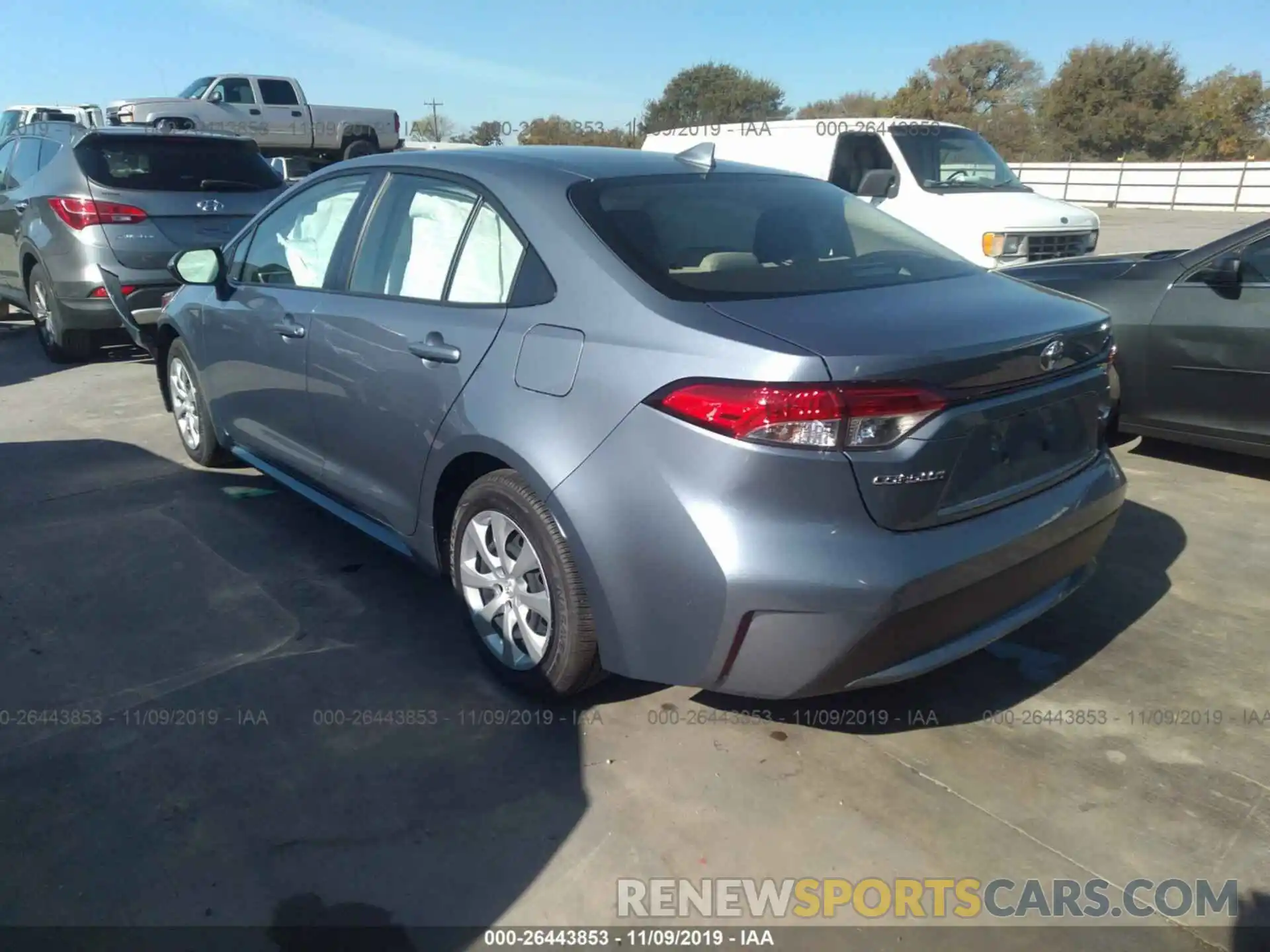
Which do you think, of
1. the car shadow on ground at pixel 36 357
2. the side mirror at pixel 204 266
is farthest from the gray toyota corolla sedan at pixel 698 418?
the car shadow on ground at pixel 36 357

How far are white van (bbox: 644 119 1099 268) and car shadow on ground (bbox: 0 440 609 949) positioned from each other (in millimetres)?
6163

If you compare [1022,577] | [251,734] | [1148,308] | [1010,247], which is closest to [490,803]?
[251,734]

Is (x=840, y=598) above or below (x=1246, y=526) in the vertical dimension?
above

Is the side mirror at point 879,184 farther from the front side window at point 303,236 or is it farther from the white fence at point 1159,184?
the white fence at point 1159,184

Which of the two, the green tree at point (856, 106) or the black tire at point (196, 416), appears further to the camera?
the green tree at point (856, 106)

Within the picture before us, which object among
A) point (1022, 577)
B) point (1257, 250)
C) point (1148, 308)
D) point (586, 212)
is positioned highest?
point (586, 212)

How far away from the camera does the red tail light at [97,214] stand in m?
7.04

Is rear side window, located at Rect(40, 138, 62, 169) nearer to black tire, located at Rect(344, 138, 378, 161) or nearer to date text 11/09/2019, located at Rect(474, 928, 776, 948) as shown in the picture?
date text 11/09/2019, located at Rect(474, 928, 776, 948)

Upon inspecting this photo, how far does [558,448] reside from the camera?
268 centimetres

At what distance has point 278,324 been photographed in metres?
4.00

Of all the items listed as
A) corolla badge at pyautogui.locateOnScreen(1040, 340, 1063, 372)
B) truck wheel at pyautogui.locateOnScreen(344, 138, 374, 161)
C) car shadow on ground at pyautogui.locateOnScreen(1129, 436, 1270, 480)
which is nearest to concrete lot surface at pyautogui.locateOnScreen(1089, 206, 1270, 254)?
car shadow on ground at pyautogui.locateOnScreen(1129, 436, 1270, 480)

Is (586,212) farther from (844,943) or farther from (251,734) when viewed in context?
(844,943)

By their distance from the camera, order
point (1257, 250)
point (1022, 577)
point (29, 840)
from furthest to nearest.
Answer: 1. point (1257, 250)
2. point (1022, 577)
3. point (29, 840)

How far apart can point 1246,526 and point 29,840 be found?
16.1 feet
